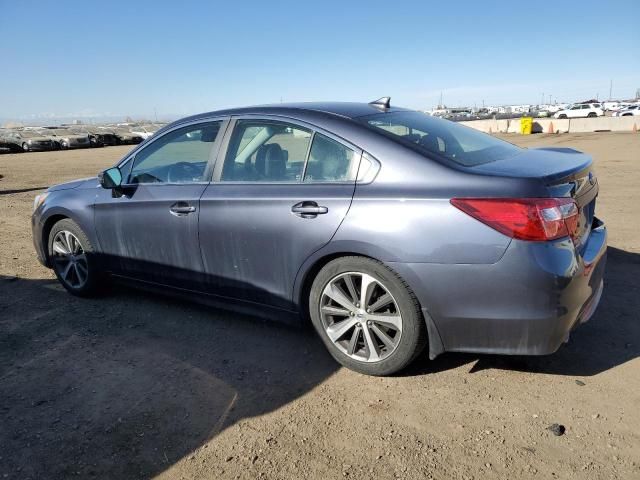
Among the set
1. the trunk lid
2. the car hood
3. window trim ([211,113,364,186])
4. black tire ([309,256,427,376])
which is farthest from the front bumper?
the trunk lid

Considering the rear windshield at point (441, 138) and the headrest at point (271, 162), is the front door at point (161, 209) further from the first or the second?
the rear windshield at point (441, 138)

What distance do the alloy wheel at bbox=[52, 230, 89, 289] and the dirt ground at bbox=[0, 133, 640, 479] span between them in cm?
48

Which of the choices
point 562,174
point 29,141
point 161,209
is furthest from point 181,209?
point 29,141

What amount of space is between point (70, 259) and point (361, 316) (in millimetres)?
3026

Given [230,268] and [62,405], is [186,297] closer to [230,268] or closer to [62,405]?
[230,268]

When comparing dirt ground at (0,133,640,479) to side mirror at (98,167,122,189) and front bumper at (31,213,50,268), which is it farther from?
side mirror at (98,167,122,189)

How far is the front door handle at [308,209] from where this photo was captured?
3145 mm

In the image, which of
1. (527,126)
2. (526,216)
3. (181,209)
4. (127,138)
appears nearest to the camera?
(526,216)

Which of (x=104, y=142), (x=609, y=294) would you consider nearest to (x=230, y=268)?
(x=609, y=294)

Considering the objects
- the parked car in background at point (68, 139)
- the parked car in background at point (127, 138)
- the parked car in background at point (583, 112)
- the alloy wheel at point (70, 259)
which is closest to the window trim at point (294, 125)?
the alloy wheel at point (70, 259)

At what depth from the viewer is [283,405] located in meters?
2.96

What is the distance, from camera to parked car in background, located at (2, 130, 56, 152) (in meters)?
33.3

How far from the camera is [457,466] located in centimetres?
240

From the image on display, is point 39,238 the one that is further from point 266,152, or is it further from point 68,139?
point 68,139
